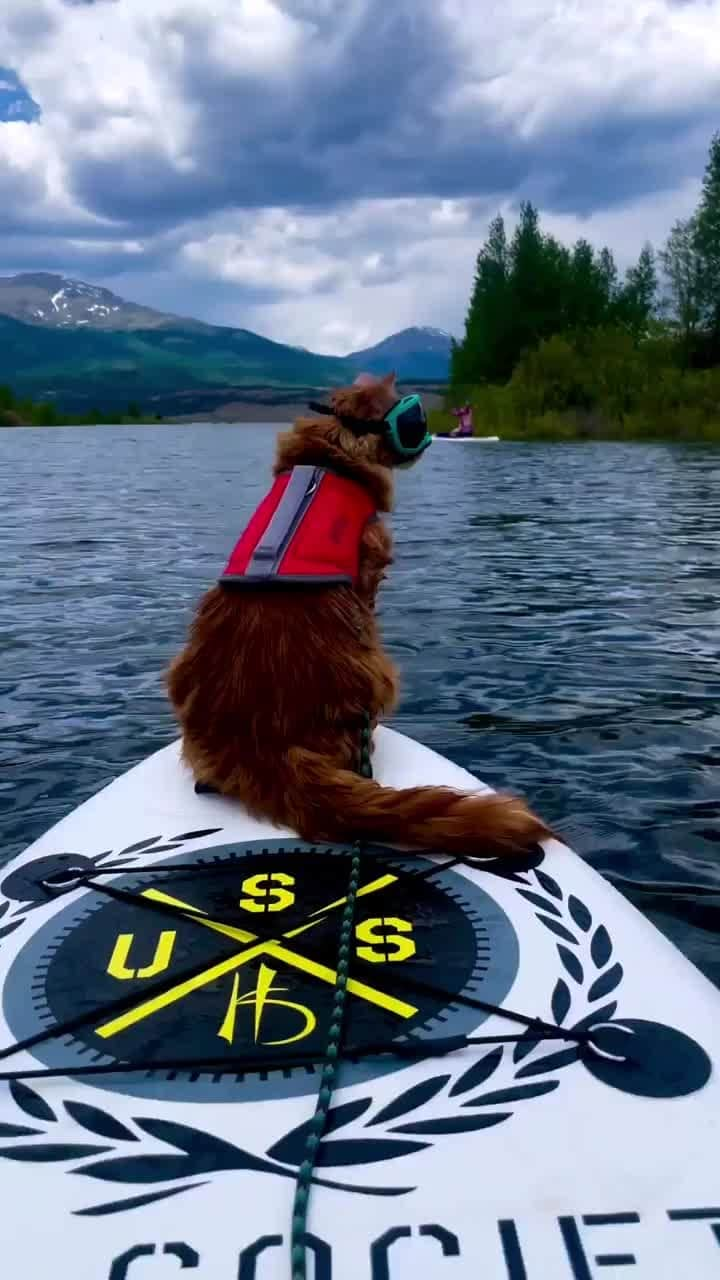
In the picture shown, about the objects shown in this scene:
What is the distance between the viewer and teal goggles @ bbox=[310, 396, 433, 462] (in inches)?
181

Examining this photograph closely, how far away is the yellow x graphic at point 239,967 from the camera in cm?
286

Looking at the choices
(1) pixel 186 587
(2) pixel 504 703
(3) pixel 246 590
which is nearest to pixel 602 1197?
(3) pixel 246 590

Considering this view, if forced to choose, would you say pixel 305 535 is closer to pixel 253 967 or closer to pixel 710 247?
pixel 253 967

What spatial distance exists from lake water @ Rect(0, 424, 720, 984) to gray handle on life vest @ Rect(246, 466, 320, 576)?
2.10 m

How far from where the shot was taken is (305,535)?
4289 millimetres

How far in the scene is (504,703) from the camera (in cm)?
757

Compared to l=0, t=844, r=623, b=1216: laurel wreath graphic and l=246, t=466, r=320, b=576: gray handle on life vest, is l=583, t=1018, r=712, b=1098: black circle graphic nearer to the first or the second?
l=0, t=844, r=623, b=1216: laurel wreath graphic

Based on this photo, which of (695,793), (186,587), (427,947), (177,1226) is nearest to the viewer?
(177,1226)

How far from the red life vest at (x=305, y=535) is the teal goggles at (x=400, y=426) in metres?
0.25

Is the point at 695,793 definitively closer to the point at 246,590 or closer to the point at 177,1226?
the point at 246,590

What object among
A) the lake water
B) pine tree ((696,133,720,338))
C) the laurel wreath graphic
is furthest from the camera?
pine tree ((696,133,720,338))

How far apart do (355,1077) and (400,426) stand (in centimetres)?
281

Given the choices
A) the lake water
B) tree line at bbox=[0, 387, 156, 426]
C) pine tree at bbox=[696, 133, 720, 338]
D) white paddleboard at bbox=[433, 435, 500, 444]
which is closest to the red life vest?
the lake water

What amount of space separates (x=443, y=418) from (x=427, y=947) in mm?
63259
